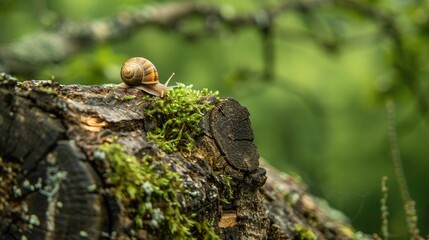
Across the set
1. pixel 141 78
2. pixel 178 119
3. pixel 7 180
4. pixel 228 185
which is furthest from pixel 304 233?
pixel 7 180

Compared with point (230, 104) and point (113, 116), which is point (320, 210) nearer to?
point (230, 104)

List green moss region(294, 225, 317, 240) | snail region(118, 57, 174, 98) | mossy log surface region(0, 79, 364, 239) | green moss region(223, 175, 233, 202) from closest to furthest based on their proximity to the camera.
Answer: mossy log surface region(0, 79, 364, 239), green moss region(223, 175, 233, 202), snail region(118, 57, 174, 98), green moss region(294, 225, 317, 240)

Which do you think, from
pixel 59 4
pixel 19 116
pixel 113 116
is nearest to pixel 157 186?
pixel 113 116

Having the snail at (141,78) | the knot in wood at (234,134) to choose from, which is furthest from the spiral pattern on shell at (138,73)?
the knot in wood at (234,134)

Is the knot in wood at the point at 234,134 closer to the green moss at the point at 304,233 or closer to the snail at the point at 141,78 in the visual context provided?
the snail at the point at 141,78

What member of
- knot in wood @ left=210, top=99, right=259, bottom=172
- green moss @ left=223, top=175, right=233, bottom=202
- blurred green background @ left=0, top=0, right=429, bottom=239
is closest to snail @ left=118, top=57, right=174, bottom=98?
knot in wood @ left=210, top=99, right=259, bottom=172

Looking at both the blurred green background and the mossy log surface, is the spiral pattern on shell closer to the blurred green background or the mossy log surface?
the mossy log surface
